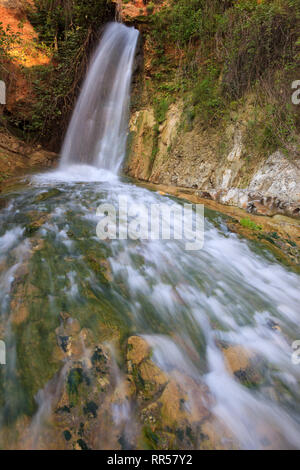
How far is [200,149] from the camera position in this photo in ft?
20.0

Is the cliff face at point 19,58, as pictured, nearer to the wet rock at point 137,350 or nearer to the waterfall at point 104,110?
the waterfall at point 104,110

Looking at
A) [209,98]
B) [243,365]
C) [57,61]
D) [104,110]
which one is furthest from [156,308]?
[57,61]

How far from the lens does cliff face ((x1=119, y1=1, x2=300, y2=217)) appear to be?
454 centimetres

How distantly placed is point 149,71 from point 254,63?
4007 millimetres

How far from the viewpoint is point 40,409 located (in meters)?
1.45

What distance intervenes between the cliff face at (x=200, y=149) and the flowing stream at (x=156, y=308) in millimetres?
1184

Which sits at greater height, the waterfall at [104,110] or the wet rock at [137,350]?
the waterfall at [104,110]

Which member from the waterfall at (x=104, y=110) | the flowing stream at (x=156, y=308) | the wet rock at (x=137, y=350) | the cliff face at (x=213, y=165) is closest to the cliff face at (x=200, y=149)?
the cliff face at (x=213, y=165)

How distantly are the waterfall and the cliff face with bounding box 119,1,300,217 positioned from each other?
1.62 feet

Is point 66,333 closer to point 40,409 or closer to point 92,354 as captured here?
point 92,354

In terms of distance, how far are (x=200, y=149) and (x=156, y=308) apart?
4.98m

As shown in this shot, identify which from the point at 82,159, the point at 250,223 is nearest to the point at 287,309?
the point at 250,223

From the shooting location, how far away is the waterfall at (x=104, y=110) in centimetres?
805

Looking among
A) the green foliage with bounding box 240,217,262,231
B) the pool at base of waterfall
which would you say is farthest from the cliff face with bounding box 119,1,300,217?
the pool at base of waterfall
